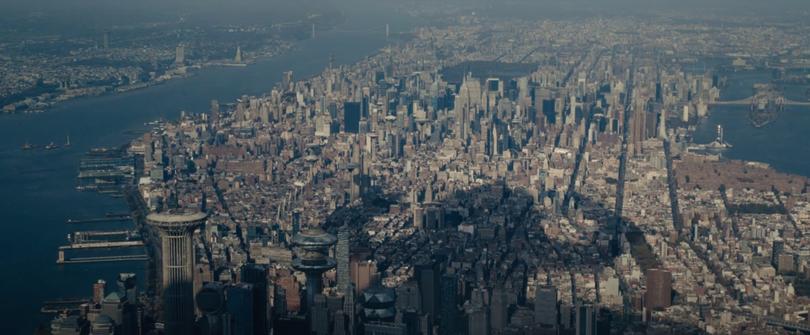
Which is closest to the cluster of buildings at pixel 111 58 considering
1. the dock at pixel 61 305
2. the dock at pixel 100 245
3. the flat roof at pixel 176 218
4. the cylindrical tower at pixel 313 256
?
the dock at pixel 100 245

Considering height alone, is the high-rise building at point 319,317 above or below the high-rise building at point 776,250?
below

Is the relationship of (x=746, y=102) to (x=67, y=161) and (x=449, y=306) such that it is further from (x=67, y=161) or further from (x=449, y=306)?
(x=449, y=306)

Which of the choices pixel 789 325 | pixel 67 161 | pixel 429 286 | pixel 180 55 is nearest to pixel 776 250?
pixel 789 325

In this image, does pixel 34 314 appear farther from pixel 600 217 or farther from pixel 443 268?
pixel 600 217

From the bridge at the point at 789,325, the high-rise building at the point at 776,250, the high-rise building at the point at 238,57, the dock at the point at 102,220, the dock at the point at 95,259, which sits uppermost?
the high-rise building at the point at 238,57

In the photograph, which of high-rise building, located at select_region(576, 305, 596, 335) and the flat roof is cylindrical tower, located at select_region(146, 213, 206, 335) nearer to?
the flat roof

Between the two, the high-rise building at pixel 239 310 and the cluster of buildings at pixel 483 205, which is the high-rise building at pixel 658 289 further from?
the high-rise building at pixel 239 310

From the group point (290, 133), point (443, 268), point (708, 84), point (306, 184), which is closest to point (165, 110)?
point (290, 133)
